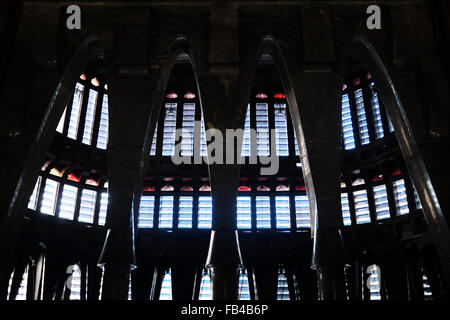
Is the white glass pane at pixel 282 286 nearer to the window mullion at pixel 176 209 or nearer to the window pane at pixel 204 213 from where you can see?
the window pane at pixel 204 213

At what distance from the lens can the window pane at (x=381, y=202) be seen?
2395cm

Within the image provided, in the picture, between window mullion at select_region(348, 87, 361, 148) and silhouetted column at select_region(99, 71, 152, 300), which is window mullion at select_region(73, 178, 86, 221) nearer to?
silhouetted column at select_region(99, 71, 152, 300)

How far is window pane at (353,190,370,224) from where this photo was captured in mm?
24594

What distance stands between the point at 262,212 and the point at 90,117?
10840 millimetres

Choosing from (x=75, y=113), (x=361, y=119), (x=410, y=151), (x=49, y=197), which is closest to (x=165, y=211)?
(x=49, y=197)

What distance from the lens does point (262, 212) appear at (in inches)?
1019

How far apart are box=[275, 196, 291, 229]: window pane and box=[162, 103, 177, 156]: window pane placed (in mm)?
6604

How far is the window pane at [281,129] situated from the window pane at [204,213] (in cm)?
496

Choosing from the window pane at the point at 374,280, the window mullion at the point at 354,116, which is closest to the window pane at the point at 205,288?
the window pane at the point at 374,280

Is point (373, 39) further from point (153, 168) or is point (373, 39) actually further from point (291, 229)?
point (153, 168)

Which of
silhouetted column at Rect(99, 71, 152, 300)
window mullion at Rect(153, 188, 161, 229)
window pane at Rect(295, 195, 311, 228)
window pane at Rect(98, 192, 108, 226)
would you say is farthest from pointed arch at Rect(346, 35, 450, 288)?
window pane at Rect(98, 192, 108, 226)

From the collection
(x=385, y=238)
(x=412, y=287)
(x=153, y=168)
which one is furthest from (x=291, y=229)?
(x=153, y=168)
